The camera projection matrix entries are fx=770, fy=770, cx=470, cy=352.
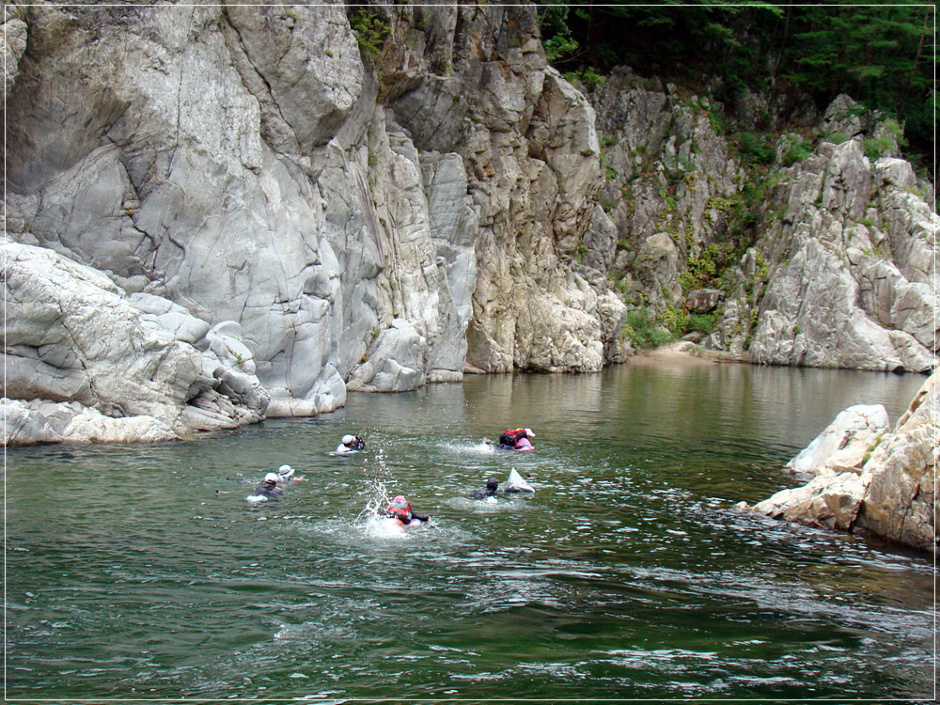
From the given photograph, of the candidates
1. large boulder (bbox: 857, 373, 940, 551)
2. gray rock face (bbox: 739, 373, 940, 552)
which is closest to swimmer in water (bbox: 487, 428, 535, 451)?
gray rock face (bbox: 739, 373, 940, 552)

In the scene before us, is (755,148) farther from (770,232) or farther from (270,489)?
(270,489)

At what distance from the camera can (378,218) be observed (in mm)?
36219

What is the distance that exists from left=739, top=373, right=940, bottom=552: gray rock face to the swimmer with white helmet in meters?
9.51

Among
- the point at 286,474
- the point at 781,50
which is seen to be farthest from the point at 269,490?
the point at 781,50

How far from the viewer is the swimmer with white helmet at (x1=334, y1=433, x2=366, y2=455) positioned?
1961 centimetres

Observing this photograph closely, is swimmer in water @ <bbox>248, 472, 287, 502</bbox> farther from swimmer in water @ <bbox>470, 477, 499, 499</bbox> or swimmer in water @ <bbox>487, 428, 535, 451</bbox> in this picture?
swimmer in water @ <bbox>487, 428, 535, 451</bbox>

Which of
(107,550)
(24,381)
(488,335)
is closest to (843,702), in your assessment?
(107,550)

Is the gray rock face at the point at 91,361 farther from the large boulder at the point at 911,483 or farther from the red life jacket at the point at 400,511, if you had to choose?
the large boulder at the point at 911,483

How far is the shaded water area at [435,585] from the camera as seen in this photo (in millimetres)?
7938

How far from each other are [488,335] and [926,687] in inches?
1608

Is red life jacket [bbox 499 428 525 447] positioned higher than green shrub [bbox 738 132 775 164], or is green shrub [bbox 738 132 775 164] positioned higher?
green shrub [bbox 738 132 775 164]

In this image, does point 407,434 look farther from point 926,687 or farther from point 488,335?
point 488,335

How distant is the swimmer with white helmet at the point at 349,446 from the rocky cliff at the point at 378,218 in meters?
4.53

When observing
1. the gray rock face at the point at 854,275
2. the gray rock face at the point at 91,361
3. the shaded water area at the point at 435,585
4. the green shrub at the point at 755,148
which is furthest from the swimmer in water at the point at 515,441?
the green shrub at the point at 755,148
